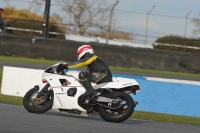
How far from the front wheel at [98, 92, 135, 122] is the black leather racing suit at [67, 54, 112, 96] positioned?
461 mm

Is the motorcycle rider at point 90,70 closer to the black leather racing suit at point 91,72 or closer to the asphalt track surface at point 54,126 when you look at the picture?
the black leather racing suit at point 91,72

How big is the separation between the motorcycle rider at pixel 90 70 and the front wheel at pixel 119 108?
44 cm

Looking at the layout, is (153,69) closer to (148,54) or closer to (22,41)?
(148,54)

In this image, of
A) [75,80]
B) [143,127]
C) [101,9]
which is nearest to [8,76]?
[75,80]

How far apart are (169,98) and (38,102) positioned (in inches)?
211

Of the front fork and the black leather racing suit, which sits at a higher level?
the black leather racing suit

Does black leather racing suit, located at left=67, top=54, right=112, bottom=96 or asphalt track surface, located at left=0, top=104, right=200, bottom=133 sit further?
black leather racing suit, located at left=67, top=54, right=112, bottom=96

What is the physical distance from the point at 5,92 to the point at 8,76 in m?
0.48

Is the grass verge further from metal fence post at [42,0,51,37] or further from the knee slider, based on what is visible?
the knee slider

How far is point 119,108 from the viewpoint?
10.9 meters

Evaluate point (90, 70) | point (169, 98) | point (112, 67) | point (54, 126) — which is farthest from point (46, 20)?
point (54, 126)

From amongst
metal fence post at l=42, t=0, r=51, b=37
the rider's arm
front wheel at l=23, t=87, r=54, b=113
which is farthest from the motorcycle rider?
metal fence post at l=42, t=0, r=51, b=37

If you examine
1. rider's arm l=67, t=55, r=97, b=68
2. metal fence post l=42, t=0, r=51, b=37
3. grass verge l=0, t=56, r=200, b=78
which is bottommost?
grass verge l=0, t=56, r=200, b=78

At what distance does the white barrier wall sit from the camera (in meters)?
16.7
